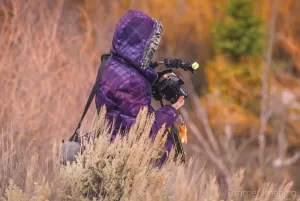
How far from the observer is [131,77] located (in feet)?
13.9

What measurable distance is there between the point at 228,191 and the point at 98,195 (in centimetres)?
91

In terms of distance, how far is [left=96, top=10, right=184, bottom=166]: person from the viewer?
4.23 meters

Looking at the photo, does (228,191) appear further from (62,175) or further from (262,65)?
(262,65)

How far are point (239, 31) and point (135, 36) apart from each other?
2170cm

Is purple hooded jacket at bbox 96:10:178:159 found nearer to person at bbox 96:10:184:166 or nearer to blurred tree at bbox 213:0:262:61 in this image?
person at bbox 96:10:184:166

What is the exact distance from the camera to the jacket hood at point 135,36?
4.38m

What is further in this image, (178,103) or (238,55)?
Result: (238,55)

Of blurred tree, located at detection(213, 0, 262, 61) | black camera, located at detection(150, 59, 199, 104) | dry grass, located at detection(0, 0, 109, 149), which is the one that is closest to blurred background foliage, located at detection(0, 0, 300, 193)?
blurred tree, located at detection(213, 0, 262, 61)

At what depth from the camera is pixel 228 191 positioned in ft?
15.3

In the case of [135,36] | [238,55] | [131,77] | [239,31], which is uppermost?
[135,36]

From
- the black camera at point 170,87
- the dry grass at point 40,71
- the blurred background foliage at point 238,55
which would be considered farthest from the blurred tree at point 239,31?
the black camera at point 170,87

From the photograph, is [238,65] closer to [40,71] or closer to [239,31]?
[239,31]

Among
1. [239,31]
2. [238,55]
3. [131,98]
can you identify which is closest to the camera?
[131,98]

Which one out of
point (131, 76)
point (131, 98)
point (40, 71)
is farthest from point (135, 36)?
point (40, 71)
